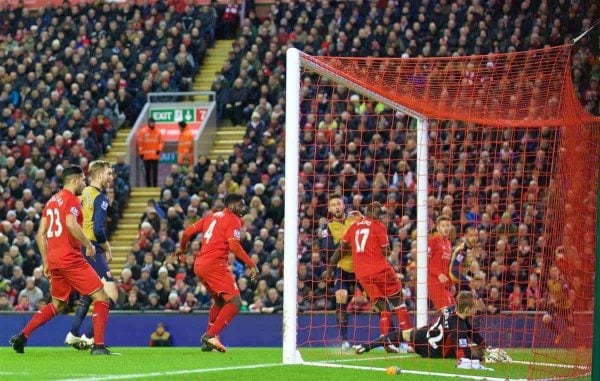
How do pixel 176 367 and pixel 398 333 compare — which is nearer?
pixel 176 367

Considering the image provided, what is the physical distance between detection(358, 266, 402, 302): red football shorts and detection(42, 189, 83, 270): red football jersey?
364 centimetres

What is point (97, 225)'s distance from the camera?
13914mm

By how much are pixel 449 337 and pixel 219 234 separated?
2.97m

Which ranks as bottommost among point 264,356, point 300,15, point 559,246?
point 264,356

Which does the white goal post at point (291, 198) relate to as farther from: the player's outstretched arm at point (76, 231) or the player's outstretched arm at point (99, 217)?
the player's outstretched arm at point (99, 217)

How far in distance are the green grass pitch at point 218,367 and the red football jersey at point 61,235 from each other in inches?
41.1

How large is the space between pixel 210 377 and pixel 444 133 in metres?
12.5

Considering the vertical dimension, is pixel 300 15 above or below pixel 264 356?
above

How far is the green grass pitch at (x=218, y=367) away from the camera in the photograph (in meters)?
11.1

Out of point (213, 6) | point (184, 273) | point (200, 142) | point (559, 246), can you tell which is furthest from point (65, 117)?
point (559, 246)

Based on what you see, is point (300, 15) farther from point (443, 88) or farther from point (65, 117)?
point (443, 88)

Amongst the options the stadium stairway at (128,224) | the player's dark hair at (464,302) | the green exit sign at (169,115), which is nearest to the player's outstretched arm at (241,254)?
the player's dark hair at (464,302)

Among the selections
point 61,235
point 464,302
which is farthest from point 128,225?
point 464,302

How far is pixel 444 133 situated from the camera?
2270 cm
